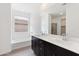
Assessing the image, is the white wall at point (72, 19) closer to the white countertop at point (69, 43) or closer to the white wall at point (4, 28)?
the white countertop at point (69, 43)

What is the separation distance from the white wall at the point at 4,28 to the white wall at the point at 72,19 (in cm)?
217

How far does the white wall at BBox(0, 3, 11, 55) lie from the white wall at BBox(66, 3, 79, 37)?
2.17 m

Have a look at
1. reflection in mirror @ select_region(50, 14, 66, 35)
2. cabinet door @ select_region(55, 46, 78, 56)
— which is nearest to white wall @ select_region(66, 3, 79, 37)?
reflection in mirror @ select_region(50, 14, 66, 35)

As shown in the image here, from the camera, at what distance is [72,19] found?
87.3 inches

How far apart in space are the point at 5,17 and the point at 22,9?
1.34 m

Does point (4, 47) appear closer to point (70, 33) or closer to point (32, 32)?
point (32, 32)

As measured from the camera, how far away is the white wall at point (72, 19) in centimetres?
207

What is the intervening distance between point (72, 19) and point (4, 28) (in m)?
2.33

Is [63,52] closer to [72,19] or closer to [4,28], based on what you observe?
[72,19]

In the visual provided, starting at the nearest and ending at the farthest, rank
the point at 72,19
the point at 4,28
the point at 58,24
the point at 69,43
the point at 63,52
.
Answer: the point at 63,52 < the point at 69,43 < the point at 72,19 < the point at 58,24 < the point at 4,28

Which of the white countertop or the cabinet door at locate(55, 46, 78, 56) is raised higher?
the white countertop

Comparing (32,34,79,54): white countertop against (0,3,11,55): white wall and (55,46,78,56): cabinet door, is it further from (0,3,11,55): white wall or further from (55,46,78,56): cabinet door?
(0,3,11,55): white wall

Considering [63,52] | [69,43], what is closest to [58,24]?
[69,43]

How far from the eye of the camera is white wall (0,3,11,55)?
10.2 feet
